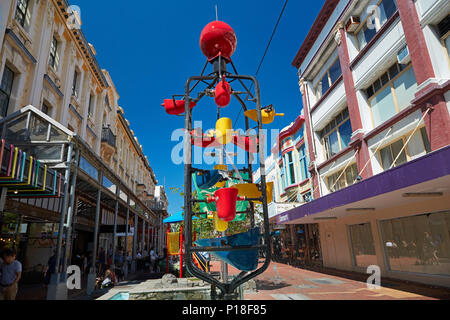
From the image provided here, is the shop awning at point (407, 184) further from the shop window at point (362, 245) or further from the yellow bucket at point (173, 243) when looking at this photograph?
the yellow bucket at point (173, 243)

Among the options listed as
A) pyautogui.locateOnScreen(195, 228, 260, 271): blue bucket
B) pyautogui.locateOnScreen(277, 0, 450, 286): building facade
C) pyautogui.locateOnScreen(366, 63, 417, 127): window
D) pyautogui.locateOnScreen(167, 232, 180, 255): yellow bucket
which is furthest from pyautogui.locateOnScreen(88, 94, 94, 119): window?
pyautogui.locateOnScreen(195, 228, 260, 271): blue bucket

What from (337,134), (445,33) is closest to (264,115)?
(445,33)

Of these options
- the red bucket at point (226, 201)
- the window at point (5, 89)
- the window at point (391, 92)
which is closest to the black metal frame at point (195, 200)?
the red bucket at point (226, 201)

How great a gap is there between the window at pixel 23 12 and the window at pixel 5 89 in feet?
6.85

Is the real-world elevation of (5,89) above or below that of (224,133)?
above

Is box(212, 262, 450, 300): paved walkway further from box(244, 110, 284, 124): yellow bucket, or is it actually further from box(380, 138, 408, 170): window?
box(244, 110, 284, 124): yellow bucket

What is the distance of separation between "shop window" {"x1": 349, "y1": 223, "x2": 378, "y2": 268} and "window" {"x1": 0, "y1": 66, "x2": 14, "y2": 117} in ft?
53.4

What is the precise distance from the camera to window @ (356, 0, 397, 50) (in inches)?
495

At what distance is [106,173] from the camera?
13.0m

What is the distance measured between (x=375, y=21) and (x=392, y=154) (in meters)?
6.73

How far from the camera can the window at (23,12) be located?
401 inches

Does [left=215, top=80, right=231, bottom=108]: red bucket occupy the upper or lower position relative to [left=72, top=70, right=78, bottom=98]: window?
lower

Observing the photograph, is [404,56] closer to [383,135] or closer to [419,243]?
[383,135]

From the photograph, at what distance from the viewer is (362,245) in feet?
47.4
